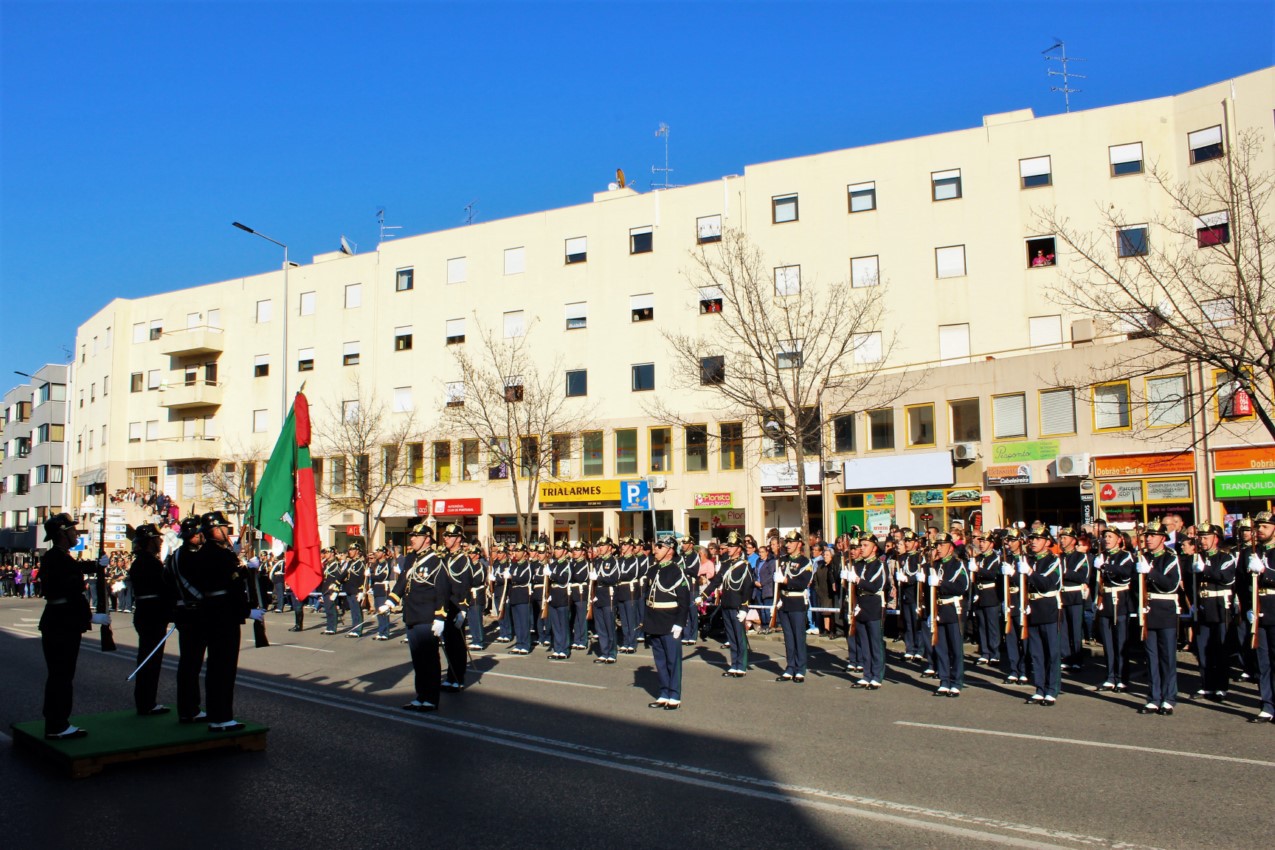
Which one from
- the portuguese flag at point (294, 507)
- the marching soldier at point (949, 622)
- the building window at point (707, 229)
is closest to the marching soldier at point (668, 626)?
the marching soldier at point (949, 622)

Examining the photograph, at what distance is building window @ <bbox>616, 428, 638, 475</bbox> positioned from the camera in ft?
129

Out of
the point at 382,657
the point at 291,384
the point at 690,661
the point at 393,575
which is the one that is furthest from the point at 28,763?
the point at 291,384

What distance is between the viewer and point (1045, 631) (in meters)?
12.1

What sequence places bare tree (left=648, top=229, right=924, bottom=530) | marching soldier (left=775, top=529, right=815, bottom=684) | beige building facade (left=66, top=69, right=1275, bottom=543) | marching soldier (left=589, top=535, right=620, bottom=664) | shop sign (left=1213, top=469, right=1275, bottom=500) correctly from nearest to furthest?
marching soldier (left=775, top=529, right=815, bottom=684) < marching soldier (left=589, top=535, right=620, bottom=664) < shop sign (left=1213, top=469, right=1275, bottom=500) < beige building facade (left=66, top=69, right=1275, bottom=543) < bare tree (left=648, top=229, right=924, bottom=530)

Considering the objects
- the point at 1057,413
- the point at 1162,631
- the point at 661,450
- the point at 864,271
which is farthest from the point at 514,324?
the point at 1162,631

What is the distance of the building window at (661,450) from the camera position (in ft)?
127

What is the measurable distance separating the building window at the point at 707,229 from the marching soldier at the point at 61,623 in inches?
1217

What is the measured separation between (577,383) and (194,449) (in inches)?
928

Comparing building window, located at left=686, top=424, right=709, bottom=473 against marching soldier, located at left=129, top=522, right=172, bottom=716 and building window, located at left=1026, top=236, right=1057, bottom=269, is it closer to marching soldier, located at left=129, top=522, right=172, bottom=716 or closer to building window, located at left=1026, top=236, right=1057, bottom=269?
building window, located at left=1026, top=236, right=1057, bottom=269

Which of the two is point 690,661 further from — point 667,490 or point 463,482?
point 463,482

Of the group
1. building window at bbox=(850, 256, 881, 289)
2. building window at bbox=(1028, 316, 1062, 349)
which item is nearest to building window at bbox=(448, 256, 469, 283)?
building window at bbox=(850, 256, 881, 289)

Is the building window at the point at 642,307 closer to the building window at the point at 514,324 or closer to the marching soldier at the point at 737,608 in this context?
the building window at the point at 514,324

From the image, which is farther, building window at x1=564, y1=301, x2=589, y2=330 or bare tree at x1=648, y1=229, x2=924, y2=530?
building window at x1=564, y1=301, x2=589, y2=330

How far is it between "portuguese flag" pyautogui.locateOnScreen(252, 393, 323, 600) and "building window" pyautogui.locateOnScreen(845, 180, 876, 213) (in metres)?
28.5
